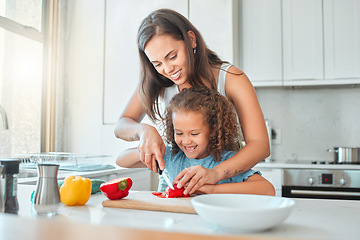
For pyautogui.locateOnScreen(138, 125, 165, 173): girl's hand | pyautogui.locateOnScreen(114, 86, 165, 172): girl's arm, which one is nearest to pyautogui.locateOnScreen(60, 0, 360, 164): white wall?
pyautogui.locateOnScreen(114, 86, 165, 172): girl's arm

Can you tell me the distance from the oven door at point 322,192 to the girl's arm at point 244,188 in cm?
145

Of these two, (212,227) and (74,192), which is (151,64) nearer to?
(74,192)

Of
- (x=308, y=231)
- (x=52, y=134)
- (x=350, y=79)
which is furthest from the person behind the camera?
(x=52, y=134)

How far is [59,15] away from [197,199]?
284 cm

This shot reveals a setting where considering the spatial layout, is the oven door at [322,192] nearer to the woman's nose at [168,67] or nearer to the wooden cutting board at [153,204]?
the woman's nose at [168,67]

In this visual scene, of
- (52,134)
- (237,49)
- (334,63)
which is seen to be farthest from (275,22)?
(52,134)

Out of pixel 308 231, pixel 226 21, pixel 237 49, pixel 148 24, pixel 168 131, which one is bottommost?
pixel 308 231

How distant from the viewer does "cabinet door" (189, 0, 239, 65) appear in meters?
2.87

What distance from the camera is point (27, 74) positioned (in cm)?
300

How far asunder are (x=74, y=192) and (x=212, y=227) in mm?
430

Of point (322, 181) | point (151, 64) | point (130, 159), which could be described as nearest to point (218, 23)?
point (322, 181)

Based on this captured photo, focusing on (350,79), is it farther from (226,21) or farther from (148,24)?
(148,24)

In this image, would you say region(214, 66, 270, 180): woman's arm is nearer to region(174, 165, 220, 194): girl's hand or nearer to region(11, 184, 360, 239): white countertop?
region(174, 165, 220, 194): girl's hand

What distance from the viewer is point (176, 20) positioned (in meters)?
1.40
